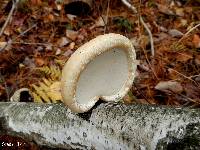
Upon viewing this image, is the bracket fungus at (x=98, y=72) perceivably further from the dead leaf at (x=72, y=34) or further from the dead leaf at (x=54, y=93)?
the dead leaf at (x=72, y=34)

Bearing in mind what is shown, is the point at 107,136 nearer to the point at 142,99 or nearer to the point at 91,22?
the point at 142,99

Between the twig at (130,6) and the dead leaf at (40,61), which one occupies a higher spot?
the twig at (130,6)

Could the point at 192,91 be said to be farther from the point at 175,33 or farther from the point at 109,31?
the point at 109,31

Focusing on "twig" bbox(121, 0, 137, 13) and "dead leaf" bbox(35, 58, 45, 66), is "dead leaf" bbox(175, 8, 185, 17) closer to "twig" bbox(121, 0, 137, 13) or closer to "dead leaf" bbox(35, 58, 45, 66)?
"twig" bbox(121, 0, 137, 13)

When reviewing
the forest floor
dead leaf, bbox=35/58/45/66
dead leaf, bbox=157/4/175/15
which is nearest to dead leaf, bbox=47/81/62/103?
the forest floor

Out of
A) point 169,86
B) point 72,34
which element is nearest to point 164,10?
point 72,34

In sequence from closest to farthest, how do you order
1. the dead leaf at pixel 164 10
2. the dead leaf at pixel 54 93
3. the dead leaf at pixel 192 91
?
1. the dead leaf at pixel 192 91
2. the dead leaf at pixel 54 93
3. the dead leaf at pixel 164 10

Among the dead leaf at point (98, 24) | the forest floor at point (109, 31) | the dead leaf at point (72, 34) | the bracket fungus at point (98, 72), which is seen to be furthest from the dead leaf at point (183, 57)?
the bracket fungus at point (98, 72)
